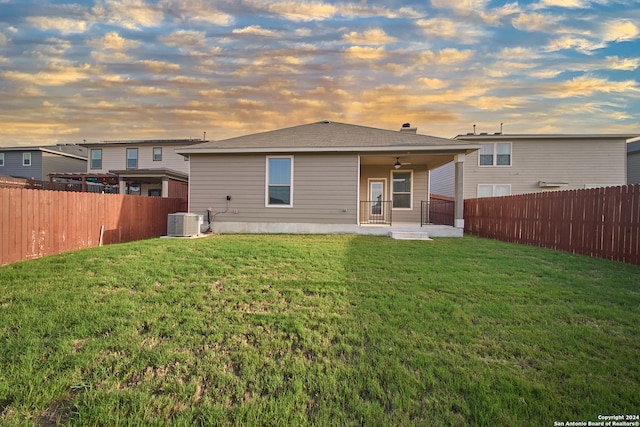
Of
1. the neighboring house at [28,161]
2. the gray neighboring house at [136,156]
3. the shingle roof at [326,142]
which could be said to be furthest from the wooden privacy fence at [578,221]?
the neighboring house at [28,161]

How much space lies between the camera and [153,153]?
20906 millimetres

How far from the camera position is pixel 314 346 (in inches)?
99.3

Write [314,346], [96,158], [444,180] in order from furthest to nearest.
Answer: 1. [96,158]
2. [444,180]
3. [314,346]

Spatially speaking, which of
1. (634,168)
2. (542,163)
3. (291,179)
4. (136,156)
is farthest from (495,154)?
(136,156)

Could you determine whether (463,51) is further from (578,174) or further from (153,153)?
A: (153,153)

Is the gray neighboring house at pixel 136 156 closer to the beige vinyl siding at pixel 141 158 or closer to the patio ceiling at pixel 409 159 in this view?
the beige vinyl siding at pixel 141 158

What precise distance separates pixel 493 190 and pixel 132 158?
83.6 feet

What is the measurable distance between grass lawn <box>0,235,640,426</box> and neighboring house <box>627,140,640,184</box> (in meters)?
24.8

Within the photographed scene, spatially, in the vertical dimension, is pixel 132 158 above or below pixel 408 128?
below

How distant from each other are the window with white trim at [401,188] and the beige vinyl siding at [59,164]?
28150 millimetres

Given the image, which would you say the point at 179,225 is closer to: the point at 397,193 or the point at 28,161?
the point at 397,193

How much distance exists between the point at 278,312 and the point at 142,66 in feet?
38.3

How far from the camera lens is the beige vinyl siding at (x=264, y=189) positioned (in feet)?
31.4

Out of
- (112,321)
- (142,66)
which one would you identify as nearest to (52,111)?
(142,66)
